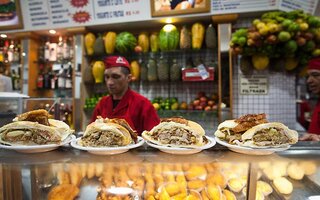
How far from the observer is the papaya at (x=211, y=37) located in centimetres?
353

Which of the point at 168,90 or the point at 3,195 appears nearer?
the point at 3,195

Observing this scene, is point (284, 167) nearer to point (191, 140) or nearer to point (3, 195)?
point (191, 140)

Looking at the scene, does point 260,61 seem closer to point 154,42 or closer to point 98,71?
point 154,42

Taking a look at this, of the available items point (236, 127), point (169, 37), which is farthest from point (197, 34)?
point (236, 127)

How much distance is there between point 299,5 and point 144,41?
2.26 m

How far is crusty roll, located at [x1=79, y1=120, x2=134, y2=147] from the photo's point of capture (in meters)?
1.05

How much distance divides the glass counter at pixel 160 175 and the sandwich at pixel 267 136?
62 millimetres

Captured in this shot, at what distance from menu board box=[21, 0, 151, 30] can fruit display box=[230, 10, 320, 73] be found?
58.8 inches

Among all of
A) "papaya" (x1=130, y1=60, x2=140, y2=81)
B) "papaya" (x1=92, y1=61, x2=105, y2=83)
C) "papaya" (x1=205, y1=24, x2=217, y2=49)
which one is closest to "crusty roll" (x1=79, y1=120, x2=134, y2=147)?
"papaya" (x1=205, y1=24, x2=217, y2=49)

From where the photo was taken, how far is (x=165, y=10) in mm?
3562

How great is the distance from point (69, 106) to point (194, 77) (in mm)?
2224

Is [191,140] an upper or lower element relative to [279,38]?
lower

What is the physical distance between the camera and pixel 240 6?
130 inches

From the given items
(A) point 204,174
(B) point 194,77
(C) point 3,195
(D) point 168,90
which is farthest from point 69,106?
(A) point 204,174
